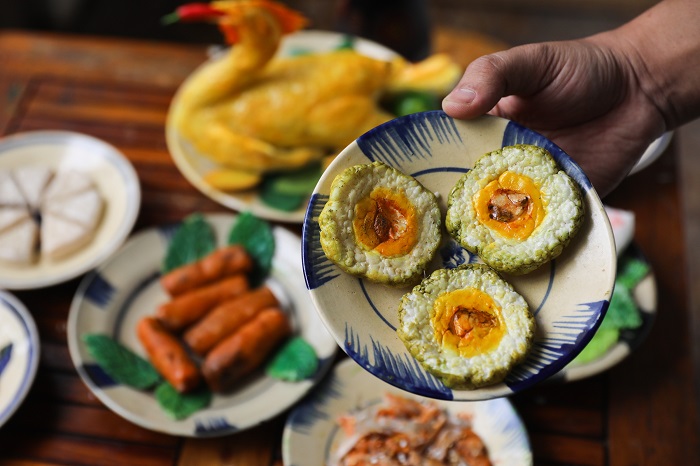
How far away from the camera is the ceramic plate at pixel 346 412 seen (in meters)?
1.89

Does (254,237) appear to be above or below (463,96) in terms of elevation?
below

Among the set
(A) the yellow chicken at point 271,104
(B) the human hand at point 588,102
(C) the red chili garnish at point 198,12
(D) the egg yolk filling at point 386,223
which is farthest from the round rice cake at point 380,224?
(C) the red chili garnish at point 198,12

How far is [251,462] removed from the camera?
6.63ft

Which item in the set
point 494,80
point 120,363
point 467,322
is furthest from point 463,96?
point 120,363

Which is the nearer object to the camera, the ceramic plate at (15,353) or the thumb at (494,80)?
the thumb at (494,80)

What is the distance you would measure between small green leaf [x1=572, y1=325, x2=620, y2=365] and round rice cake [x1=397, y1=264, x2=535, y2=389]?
2.22ft

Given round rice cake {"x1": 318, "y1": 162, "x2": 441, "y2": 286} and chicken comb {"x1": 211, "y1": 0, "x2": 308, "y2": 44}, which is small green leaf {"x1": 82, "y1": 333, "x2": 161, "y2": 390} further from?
chicken comb {"x1": 211, "y1": 0, "x2": 308, "y2": 44}

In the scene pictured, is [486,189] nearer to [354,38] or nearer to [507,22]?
[354,38]

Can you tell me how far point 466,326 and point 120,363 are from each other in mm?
1230

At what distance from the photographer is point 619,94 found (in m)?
2.09

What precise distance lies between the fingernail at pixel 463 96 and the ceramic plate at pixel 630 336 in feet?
3.06

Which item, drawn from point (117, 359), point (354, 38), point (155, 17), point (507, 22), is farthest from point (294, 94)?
point (507, 22)

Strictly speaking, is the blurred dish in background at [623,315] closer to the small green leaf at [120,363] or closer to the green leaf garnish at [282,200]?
the green leaf garnish at [282,200]

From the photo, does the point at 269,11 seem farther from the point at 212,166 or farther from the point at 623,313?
the point at 623,313
